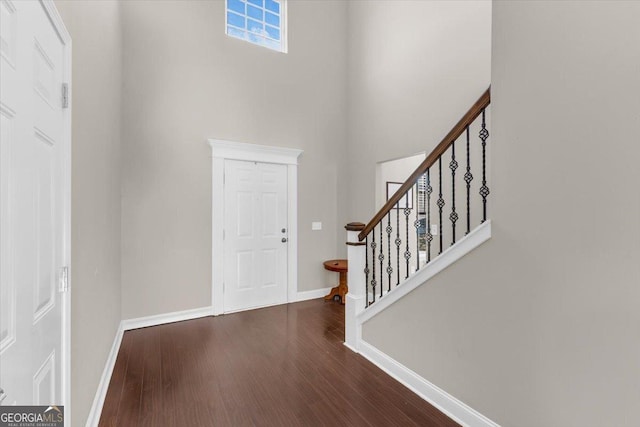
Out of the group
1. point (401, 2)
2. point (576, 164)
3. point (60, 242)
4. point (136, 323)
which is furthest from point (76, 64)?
point (401, 2)

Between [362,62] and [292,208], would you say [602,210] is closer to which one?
[292,208]

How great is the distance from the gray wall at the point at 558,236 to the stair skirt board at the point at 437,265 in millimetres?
55

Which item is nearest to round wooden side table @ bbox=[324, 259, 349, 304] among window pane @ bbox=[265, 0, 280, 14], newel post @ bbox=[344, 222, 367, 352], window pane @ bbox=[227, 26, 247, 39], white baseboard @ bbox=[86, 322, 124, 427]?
newel post @ bbox=[344, 222, 367, 352]

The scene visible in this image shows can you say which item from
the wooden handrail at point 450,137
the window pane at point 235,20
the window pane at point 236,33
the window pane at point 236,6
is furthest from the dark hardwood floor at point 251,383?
the window pane at point 236,6

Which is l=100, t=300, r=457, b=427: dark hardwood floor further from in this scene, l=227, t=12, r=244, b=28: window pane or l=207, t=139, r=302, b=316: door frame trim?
l=227, t=12, r=244, b=28: window pane

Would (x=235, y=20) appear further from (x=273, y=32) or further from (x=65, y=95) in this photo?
(x=65, y=95)

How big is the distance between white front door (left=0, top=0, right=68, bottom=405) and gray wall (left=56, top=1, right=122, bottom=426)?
21 cm

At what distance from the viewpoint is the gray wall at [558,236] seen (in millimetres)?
1307

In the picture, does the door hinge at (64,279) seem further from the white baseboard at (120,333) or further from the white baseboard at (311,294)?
the white baseboard at (311,294)

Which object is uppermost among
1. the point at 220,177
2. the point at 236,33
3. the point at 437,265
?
the point at 236,33

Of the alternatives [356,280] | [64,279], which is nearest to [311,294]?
[356,280]

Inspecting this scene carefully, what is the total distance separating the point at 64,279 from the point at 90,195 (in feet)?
2.32

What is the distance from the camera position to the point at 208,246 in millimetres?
3992

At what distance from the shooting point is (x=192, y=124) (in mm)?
3904
